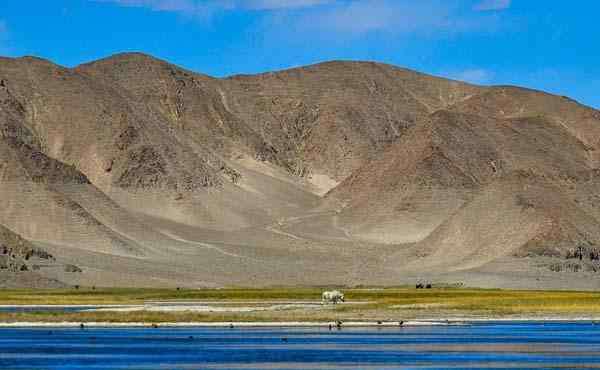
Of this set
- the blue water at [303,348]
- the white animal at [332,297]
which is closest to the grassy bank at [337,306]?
the white animal at [332,297]

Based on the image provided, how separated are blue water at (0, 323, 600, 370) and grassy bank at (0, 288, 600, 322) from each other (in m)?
6.23

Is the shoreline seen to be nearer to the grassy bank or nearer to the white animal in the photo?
the grassy bank

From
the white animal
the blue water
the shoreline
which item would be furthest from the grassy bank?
the blue water

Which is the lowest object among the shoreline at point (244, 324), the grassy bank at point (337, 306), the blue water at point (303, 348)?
the blue water at point (303, 348)

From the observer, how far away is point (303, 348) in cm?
5816

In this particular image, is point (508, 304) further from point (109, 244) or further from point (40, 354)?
point (109, 244)

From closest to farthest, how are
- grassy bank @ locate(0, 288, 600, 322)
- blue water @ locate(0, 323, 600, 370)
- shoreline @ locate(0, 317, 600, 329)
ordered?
blue water @ locate(0, 323, 600, 370) < shoreline @ locate(0, 317, 600, 329) < grassy bank @ locate(0, 288, 600, 322)

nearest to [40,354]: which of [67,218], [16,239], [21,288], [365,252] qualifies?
[21,288]

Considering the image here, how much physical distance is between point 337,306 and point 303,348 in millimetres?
32994

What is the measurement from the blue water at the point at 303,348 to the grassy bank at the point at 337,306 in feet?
20.4

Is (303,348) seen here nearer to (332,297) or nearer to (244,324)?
(244,324)

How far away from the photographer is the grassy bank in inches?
3046

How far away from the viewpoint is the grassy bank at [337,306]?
77.4 meters

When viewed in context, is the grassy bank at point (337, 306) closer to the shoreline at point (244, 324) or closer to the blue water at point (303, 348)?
the shoreline at point (244, 324)
